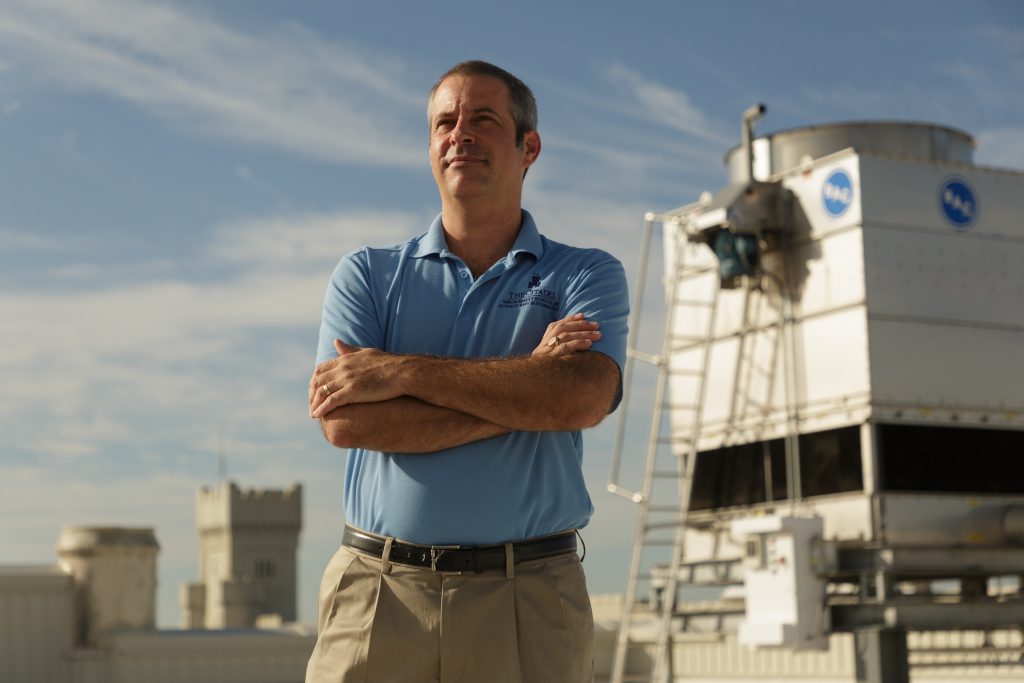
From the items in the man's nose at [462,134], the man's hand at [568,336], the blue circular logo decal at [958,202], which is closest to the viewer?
the man's hand at [568,336]

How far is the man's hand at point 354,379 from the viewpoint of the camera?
388 centimetres

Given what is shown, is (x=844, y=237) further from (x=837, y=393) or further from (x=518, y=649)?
(x=518, y=649)

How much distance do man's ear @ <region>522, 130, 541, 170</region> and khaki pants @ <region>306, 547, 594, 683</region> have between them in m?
1.27

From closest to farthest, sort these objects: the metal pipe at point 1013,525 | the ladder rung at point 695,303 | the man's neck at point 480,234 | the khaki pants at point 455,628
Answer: the khaki pants at point 455,628
the man's neck at point 480,234
the metal pipe at point 1013,525
the ladder rung at point 695,303

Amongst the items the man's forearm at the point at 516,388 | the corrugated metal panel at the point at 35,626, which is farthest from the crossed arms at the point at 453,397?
the corrugated metal panel at the point at 35,626

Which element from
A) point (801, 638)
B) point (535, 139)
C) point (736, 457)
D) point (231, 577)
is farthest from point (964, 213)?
point (231, 577)

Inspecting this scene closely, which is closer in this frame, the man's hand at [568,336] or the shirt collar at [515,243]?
the man's hand at [568,336]

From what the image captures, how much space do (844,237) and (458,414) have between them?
1179 centimetres

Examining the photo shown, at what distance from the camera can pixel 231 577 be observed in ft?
410

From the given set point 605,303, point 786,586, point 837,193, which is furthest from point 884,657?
point 605,303

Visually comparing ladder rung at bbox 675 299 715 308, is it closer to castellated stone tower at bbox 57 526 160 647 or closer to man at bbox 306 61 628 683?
castellated stone tower at bbox 57 526 160 647

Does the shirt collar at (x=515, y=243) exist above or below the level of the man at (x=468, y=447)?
above

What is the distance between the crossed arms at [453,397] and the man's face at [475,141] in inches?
21.3

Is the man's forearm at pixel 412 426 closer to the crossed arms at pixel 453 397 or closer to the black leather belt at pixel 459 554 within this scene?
the crossed arms at pixel 453 397
